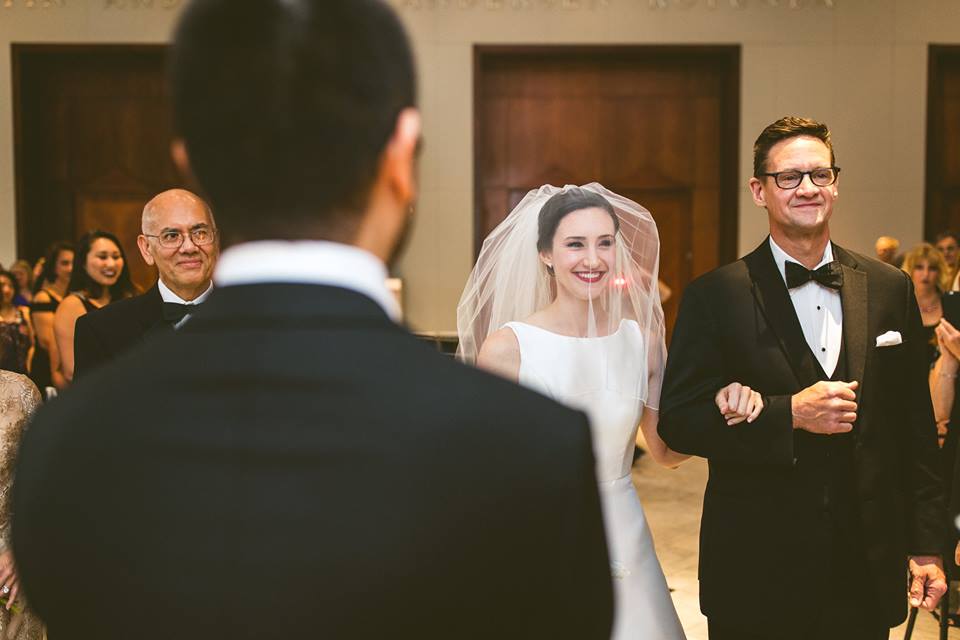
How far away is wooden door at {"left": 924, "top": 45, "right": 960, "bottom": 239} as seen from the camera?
8.76 metres

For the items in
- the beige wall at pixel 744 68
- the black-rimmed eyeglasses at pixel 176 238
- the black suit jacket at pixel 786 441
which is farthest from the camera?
the beige wall at pixel 744 68

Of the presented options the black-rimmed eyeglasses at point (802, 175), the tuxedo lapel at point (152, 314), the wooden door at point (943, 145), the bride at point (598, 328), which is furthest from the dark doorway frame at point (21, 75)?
the black-rimmed eyeglasses at point (802, 175)

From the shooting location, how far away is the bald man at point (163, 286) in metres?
2.90

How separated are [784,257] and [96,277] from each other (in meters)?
3.58

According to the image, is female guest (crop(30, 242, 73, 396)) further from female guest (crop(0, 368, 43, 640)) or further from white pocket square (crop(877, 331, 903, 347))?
white pocket square (crop(877, 331, 903, 347))

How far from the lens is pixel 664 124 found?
29.4ft

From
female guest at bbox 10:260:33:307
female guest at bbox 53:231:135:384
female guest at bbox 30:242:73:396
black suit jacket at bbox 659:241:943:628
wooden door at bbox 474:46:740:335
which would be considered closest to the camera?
black suit jacket at bbox 659:241:943:628

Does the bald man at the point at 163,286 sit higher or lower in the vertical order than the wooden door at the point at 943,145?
lower

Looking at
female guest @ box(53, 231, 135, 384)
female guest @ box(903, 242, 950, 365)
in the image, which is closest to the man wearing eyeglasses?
female guest @ box(903, 242, 950, 365)

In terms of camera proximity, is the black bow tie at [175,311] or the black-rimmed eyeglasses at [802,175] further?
the black bow tie at [175,311]

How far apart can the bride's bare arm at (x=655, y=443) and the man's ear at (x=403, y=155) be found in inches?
86.3

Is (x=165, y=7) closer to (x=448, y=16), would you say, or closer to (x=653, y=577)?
(x=448, y=16)

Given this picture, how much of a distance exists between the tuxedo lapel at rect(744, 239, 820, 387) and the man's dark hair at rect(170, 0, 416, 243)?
6.18 ft

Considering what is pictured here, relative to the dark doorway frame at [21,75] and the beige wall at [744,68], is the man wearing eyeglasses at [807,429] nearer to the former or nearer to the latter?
the beige wall at [744,68]
